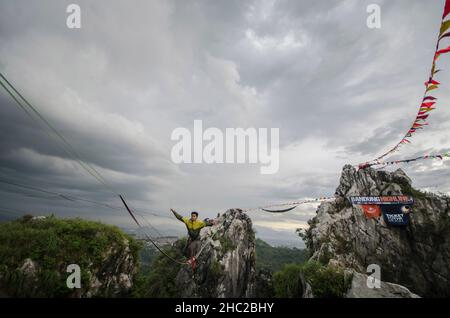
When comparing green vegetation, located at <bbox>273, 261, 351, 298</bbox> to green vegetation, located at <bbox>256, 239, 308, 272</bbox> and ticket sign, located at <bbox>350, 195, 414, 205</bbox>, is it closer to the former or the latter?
ticket sign, located at <bbox>350, 195, 414, 205</bbox>

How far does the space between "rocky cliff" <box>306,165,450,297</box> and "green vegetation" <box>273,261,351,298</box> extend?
3.62 metres

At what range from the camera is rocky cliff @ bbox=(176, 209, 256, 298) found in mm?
26641

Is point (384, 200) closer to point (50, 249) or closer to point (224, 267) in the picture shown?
point (224, 267)

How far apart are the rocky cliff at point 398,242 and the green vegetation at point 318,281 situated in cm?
362

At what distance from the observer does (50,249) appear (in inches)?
414

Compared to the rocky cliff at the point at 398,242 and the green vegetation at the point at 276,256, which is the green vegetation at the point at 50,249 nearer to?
the rocky cliff at the point at 398,242

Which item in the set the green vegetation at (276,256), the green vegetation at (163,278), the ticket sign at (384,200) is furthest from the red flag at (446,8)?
the green vegetation at (276,256)

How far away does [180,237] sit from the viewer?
38.5m

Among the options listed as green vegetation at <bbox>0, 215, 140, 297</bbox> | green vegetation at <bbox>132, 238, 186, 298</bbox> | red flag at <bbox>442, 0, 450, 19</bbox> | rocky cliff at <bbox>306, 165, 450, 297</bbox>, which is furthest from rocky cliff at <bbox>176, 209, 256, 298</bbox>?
red flag at <bbox>442, 0, 450, 19</bbox>

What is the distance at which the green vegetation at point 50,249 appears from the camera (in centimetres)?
918

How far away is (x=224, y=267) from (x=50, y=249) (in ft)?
70.0

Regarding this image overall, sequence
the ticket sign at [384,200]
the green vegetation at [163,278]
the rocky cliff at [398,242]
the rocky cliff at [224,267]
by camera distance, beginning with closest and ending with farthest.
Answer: the rocky cliff at [398,242]
the ticket sign at [384,200]
the rocky cliff at [224,267]
the green vegetation at [163,278]
